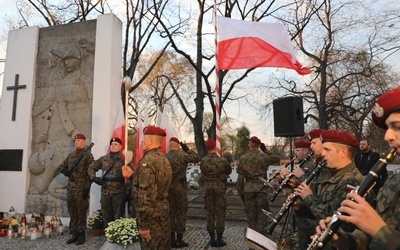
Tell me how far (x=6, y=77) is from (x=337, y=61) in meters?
16.0

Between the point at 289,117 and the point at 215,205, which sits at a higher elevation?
the point at 289,117

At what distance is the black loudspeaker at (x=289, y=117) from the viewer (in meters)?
6.33

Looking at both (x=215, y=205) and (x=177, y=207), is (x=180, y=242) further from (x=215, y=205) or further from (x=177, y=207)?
(x=215, y=205)

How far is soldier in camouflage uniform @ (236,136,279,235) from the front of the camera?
5.79 metres

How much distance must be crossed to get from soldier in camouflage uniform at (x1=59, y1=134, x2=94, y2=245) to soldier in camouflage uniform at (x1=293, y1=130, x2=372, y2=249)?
15.4 ft

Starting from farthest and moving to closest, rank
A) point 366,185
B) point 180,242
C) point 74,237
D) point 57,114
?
point 57,114, point 74,237, point 180,242, point 366,185

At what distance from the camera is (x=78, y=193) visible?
245 inches

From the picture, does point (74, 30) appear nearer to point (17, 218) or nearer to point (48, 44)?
point (48, 44)

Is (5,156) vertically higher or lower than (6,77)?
lower

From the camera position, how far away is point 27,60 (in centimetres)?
801

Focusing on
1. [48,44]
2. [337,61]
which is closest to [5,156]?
[48,44]

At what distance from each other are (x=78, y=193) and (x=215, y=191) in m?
2.71

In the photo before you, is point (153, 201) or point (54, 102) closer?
point (153, 201)

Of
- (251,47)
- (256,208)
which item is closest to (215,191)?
(256,208)
